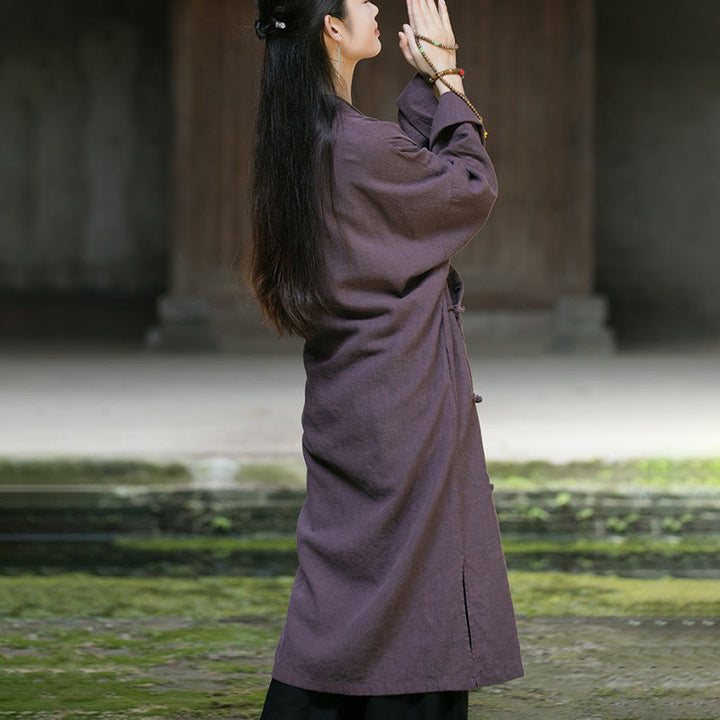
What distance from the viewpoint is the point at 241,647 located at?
10.1ft

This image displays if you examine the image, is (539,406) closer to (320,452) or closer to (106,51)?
(320,452)

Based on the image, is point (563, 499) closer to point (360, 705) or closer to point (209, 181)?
point (360, 705)

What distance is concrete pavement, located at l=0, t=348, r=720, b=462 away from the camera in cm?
477

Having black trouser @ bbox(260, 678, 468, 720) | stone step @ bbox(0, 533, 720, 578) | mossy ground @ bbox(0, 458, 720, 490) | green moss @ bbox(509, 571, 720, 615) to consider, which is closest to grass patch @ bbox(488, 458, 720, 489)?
mossy ground @ bbox(0, 458, 720, 490)

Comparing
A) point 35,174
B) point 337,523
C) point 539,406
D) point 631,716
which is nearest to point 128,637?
point 631,716

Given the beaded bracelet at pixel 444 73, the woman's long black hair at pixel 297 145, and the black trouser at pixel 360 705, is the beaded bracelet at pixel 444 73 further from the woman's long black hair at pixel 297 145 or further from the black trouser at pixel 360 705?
the black trouser at pixel 360 705

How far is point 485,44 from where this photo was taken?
8883mm

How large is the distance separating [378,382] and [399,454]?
11 cm

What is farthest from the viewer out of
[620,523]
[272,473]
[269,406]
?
[269,406]

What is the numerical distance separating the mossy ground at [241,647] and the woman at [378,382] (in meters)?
0.83

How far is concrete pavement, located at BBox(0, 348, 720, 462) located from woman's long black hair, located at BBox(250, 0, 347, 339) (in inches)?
111

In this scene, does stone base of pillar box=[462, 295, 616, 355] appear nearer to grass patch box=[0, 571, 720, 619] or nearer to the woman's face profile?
grass patch box=[0, 571, 720, 619]

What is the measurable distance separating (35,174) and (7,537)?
8.81 metres

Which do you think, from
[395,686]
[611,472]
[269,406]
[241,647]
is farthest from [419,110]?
[269,406]
